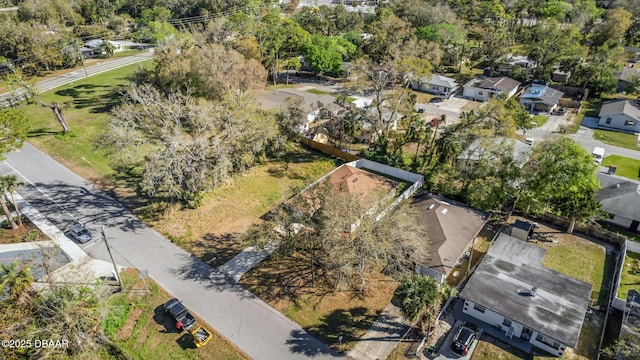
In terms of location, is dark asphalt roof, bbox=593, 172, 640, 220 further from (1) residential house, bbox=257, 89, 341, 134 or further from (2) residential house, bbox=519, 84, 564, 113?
(1) residential house, bbox=257, 89, 341, 134

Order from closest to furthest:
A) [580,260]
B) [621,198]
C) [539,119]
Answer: [580,260], [621,198], [539,119]

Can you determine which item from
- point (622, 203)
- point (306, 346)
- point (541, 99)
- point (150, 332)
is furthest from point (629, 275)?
point (541, 99)

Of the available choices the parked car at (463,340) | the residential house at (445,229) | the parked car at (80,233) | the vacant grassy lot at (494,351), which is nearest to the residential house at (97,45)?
the parked car at (80,233)

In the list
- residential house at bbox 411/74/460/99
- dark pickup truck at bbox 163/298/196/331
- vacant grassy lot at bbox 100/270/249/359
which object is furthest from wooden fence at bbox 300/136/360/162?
residential house at bbox 411/74/460/99

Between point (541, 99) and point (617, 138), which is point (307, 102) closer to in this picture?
point (541, 99)

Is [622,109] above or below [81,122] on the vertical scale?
above

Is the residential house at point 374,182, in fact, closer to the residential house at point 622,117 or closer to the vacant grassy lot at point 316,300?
the vacant grassy lot at point 316,300

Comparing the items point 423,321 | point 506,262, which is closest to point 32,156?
point 423,321
